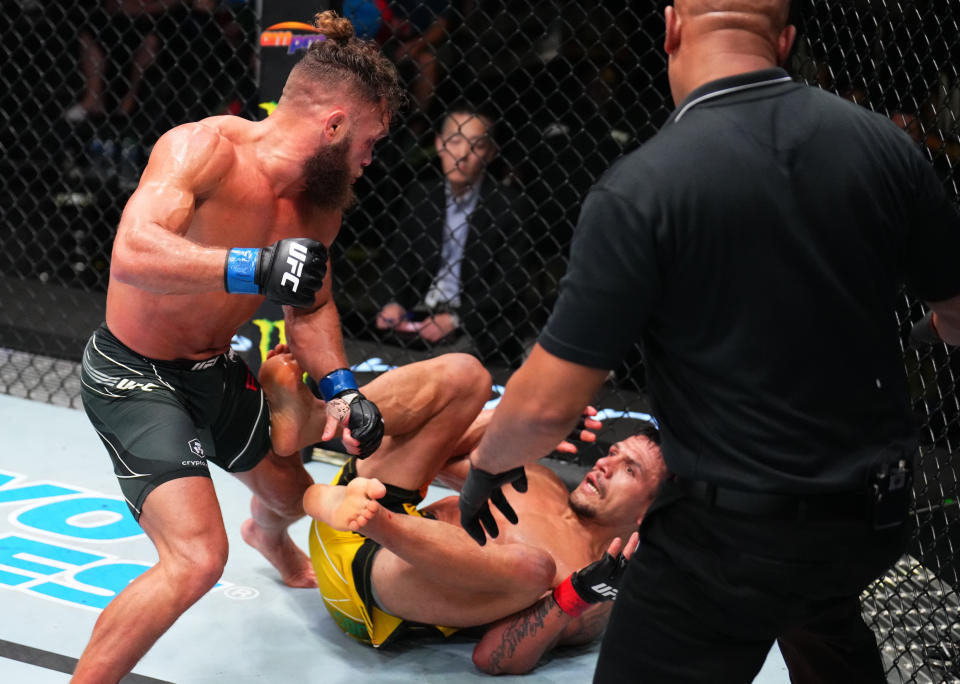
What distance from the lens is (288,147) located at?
1897mm

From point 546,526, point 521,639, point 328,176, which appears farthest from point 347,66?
point 521,639

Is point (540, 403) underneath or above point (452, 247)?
above

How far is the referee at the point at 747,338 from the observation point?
42.5 inches

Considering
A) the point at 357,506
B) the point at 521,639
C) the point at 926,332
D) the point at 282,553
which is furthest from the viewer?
the point at 282,553

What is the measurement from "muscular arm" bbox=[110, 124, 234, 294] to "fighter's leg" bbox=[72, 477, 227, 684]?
0.34 metres

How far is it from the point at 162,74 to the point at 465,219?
5.17 ft

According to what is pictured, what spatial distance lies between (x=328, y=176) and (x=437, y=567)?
0.75 metres

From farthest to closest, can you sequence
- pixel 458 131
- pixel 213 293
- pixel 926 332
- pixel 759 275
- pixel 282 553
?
pixel 458 131 → pixel 282 553 → pixel 213 293 → pixel 926 332 → pixel 759 275

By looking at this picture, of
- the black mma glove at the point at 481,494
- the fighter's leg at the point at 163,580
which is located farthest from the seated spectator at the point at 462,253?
the black mma glove at the point at 481,494

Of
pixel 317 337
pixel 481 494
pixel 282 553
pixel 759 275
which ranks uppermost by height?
pixel 759 275

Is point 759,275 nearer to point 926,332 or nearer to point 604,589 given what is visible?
point 926,332

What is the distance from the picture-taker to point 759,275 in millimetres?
1086

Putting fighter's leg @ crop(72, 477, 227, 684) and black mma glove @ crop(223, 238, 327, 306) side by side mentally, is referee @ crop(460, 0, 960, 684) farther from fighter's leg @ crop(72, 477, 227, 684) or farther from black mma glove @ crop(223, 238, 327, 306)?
fighter's leg @ crop(72, 477, 227, 684)

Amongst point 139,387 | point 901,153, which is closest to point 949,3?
point 901,153
